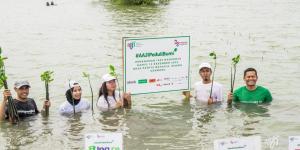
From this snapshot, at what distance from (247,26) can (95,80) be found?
45.4 feet

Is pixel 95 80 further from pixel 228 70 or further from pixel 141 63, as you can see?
pixel 141 63

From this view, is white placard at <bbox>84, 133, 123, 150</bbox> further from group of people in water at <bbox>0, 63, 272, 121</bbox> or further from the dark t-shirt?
the dark t-shirt

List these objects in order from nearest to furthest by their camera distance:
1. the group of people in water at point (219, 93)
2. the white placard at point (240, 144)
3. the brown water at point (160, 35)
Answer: the white placard at point (240, 144)
the brown water at point (160, 35)
the group of people in water at point (219, 93)

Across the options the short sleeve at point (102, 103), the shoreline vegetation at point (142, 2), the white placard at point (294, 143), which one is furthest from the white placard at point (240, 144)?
the shoreline vegetation at point (142, 2)

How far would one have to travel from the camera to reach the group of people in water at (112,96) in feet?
36.3

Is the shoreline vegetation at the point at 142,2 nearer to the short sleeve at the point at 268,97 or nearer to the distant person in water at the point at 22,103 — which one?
the short sleeve at the point at 268,97

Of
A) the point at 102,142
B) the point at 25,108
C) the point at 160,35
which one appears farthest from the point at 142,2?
the point at 102,142

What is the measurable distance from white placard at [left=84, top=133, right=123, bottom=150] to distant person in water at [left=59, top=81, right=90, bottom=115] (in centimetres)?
471

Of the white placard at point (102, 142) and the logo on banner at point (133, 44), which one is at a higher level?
the logo on banner at point (133, 44)

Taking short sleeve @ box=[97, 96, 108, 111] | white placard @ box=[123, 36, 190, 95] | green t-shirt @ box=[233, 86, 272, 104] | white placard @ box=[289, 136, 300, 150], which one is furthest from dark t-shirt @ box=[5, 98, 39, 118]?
white placard @ box=[289, 136, 300, 150]

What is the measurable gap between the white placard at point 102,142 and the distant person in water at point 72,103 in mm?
4713

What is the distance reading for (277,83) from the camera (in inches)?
603

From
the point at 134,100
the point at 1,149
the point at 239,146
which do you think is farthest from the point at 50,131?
the point at 239,146

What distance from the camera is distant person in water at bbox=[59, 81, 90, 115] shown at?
11156mm
